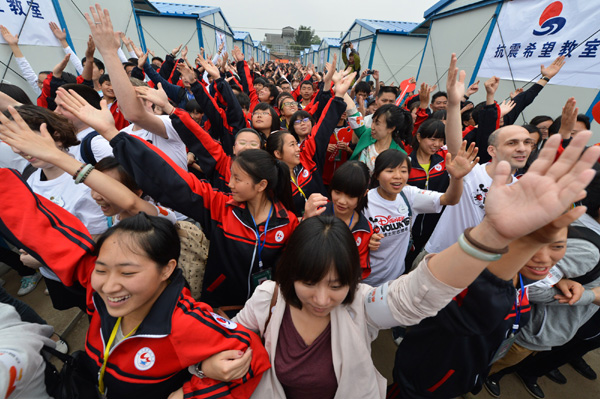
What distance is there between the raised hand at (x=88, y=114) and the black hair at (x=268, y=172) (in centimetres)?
85

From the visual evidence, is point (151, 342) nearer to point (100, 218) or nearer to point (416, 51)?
point (100, 218)

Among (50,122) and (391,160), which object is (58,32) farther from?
(391,160)

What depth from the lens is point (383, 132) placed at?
304 centimetres

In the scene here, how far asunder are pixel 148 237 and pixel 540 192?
5.07ft

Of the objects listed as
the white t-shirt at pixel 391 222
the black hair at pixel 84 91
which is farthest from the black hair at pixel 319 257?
the black hair at pixel 84 91

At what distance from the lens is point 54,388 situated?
1.24m

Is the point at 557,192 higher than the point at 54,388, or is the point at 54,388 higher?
the point at 557,192

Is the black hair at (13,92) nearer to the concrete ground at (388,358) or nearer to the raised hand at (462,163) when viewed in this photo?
the concrete ground at (388,358)

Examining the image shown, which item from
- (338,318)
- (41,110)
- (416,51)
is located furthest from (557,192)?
(416,51)

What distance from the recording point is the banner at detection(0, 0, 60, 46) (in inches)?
174

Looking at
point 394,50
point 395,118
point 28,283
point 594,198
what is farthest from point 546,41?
point 394,50

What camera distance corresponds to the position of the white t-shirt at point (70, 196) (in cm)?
184

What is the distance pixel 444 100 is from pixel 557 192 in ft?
18.7

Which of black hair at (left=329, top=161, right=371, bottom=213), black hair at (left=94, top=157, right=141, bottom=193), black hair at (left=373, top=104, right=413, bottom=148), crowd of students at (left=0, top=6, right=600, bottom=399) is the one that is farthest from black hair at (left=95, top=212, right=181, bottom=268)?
black hair at (left=373, top=104, right=413, bottom=148)
